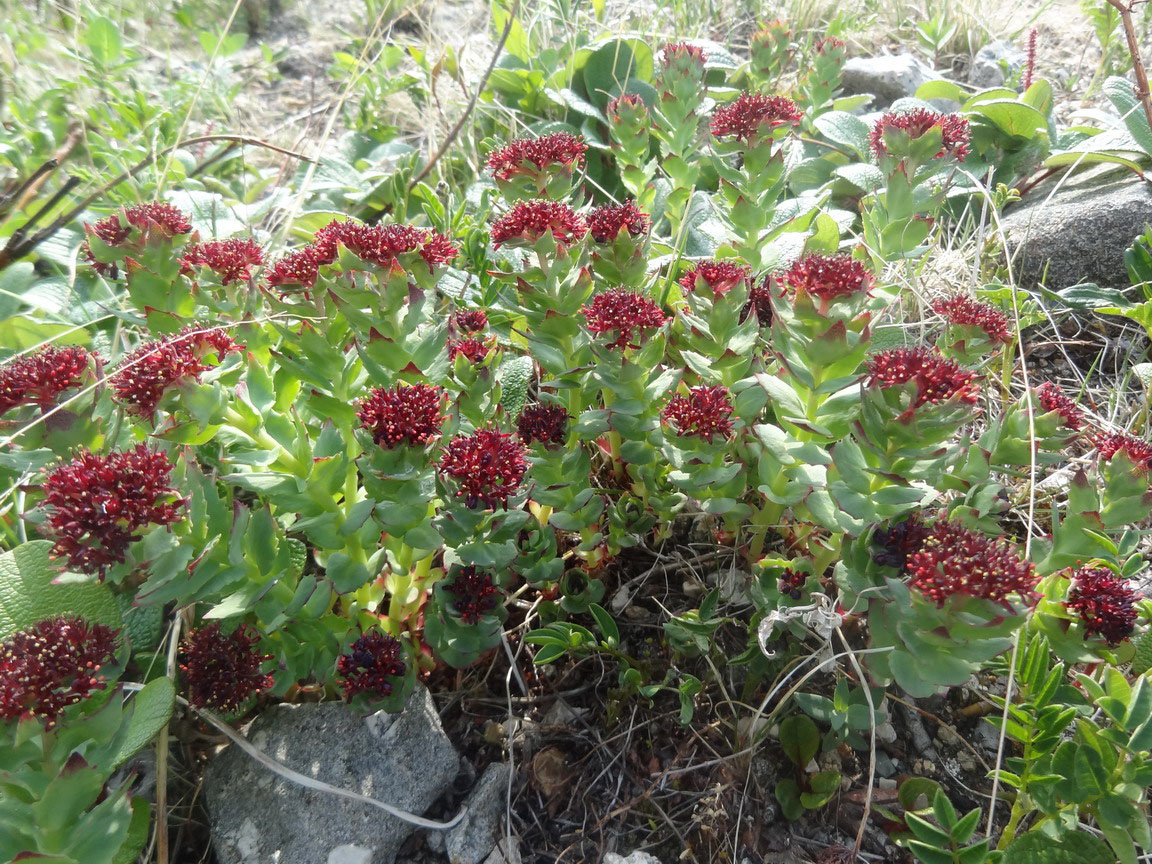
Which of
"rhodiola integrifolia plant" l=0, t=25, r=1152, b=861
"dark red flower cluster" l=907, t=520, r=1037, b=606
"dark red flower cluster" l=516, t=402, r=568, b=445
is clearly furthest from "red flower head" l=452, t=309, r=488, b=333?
"dark red flower cluster" l=907, t=520, r=1037, b=606

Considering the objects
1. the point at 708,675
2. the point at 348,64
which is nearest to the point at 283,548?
the point at 708,675

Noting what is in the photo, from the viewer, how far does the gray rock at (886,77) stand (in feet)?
12.3

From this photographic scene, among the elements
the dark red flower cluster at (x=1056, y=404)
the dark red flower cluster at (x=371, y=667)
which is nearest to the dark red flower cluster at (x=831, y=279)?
the dark red flower cluster at (x=1056, y=404)

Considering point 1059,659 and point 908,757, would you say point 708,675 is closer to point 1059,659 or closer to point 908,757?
point 908,757

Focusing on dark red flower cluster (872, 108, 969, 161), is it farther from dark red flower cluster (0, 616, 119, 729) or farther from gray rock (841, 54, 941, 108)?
dark red flower cluster (0, 616, 119, 729)

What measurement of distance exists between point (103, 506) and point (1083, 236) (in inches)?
119

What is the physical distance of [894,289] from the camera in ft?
6.49

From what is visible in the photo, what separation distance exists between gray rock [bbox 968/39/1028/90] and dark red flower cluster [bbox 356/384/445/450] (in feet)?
12.9

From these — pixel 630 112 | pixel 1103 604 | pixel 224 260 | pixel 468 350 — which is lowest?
pixel 1103 604

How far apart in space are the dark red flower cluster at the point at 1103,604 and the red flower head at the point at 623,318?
38.7 inches

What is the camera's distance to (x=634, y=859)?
1581 millimetres

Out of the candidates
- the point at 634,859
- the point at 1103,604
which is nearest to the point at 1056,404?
the point at 1103,604

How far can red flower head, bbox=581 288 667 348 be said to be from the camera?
1.65 m

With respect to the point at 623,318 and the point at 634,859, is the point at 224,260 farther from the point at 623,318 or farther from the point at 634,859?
the point at 634,859
